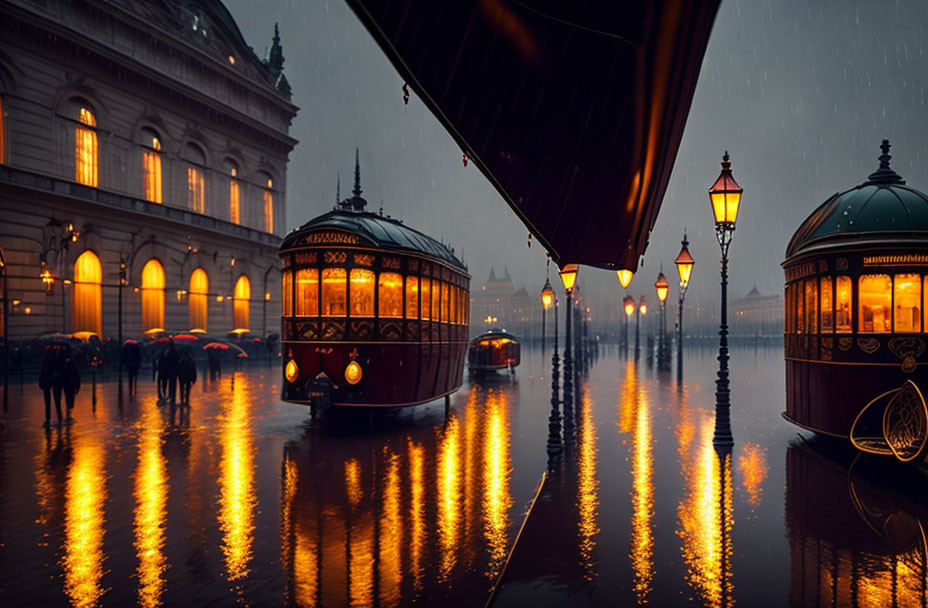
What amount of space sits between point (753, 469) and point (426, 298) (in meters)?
9.80

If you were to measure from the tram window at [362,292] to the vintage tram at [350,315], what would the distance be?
0.03 meters

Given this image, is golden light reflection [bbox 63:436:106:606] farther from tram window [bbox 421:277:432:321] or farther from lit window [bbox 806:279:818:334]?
lit window [bbox 806:279:818:334]

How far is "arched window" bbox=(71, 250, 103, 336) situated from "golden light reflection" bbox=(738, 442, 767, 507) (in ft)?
119

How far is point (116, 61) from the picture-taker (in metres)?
38.7

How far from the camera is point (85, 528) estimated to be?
7973 mm

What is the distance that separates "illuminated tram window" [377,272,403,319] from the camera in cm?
1639

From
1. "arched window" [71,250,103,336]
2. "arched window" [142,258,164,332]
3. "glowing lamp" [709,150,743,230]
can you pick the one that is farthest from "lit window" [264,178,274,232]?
"glowing lamp" [709,150,743,230]

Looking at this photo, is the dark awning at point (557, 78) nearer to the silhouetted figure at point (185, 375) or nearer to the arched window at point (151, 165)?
the silhouetted figure at point (185, 375)

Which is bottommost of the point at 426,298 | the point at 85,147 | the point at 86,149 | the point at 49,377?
the point at 49,377

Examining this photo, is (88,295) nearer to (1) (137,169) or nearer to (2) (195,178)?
(1) (137,169)

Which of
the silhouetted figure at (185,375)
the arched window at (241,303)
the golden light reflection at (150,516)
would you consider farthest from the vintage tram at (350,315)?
the arched window at (241,303)

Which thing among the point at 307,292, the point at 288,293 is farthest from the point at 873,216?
the point at 288,293

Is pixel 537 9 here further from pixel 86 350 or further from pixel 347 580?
pixel 86 350

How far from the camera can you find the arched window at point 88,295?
35656 mm
